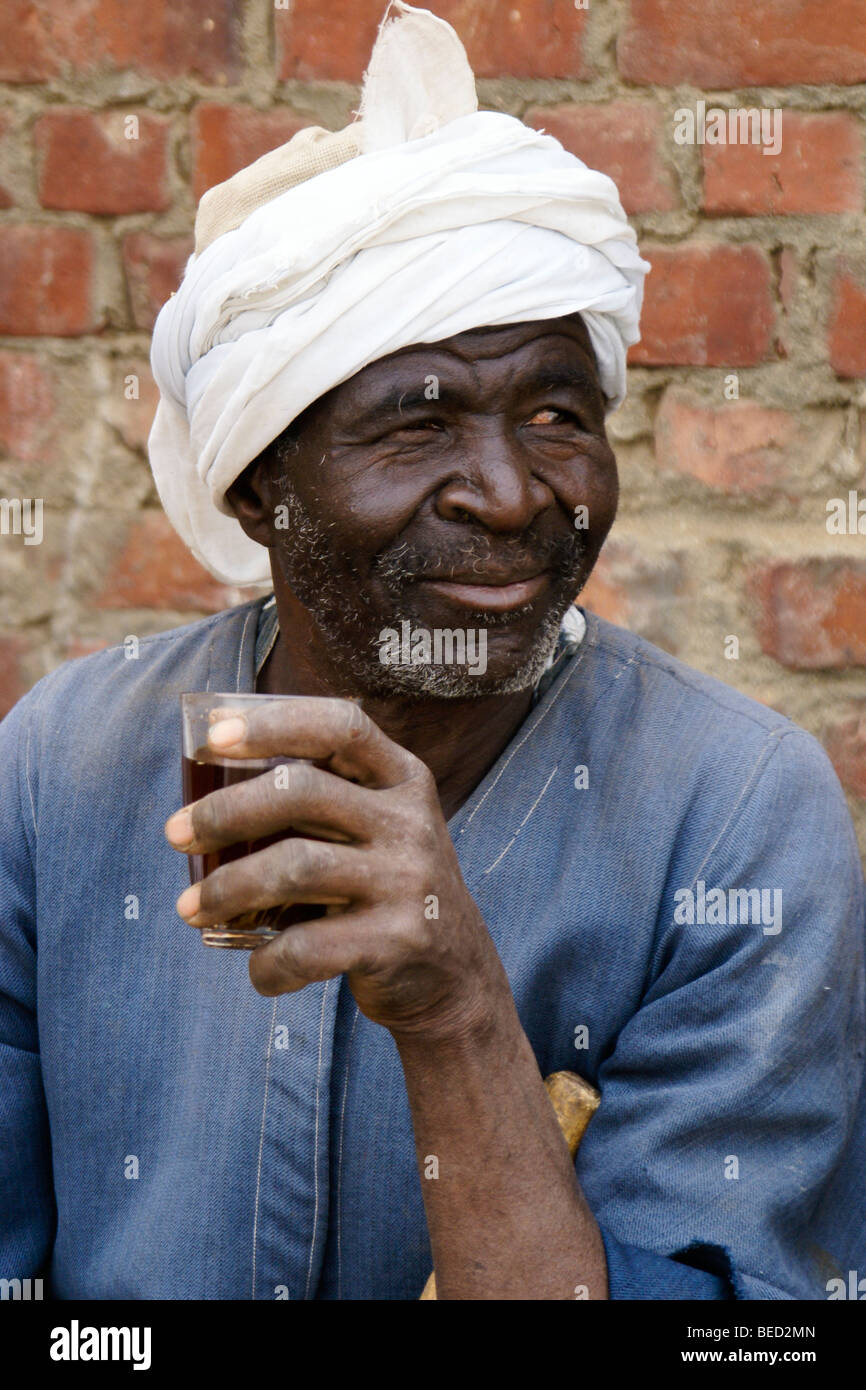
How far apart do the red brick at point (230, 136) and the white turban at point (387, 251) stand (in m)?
0.44

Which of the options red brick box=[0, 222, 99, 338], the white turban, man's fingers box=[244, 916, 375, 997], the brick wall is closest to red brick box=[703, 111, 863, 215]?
the brick wall

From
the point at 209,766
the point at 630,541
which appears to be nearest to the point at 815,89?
the point at 630,541

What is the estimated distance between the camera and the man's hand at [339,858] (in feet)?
4.02

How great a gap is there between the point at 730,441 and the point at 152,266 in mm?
916

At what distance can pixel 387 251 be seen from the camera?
171cm

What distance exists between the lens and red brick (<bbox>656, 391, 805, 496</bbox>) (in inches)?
89.4

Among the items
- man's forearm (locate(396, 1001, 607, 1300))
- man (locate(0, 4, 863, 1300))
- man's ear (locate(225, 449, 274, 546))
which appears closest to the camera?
man's forearm (locate(396, 1001, 607, 1300))

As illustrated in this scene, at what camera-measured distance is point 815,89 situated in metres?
2.21

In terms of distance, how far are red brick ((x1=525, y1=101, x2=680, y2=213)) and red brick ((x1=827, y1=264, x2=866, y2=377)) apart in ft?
0.88

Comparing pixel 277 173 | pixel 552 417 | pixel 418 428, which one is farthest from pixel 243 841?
pixel 277 173

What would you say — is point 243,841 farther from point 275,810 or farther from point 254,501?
point 254,501

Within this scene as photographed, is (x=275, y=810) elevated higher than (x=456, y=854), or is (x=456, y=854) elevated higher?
(x=275, y=810)

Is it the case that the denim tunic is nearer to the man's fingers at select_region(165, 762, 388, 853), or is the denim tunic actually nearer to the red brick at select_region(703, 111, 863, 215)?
the man's fingers at select_region(165, 762, 388, 853)

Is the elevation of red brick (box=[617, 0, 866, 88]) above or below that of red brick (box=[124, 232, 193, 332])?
above
